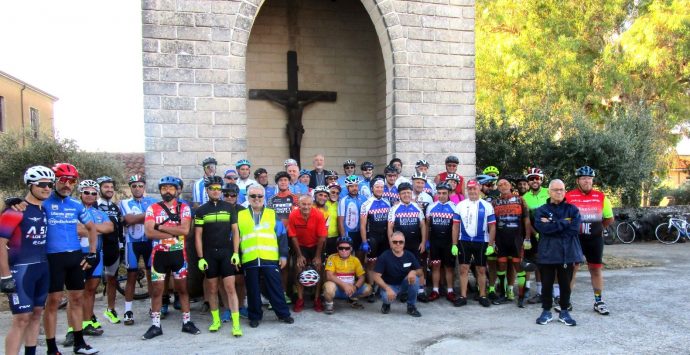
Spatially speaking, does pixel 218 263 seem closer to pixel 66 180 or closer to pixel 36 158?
pixel 66 180

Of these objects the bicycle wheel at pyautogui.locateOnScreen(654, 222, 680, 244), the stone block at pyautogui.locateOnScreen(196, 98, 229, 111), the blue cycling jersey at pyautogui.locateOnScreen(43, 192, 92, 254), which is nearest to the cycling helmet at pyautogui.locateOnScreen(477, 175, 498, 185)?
the stone block at pyautogui.locateOnScreen(196, 98, 229, 111)

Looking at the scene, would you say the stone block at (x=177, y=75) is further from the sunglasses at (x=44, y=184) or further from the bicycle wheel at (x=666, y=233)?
the bicycle wheel at (x=666, y=233)

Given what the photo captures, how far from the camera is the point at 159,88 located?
350 inches

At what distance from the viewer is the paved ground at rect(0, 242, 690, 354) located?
221 inches

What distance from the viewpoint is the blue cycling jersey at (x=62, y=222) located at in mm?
5355

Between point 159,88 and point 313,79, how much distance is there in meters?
4.47

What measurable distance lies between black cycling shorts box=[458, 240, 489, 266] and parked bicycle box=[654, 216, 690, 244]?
990 centimetres

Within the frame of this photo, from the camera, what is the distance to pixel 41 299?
16.4 ft

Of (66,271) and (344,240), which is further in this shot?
(344,240)

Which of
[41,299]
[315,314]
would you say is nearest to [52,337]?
[41,299]

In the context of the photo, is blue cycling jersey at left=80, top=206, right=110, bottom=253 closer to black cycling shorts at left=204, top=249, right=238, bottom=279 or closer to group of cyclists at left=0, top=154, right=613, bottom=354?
group of cyclists at left=0, top=154, right=613, bottom=354

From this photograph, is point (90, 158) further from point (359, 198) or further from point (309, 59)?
point (359, 198)

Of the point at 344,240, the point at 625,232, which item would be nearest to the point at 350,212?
the point at 344,240

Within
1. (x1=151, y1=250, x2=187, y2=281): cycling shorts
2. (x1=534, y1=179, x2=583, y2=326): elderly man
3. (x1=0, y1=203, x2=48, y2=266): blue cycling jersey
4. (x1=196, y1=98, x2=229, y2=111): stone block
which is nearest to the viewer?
(x1=0, y1=203, x2=48, y2=266): blue cycling jersey
